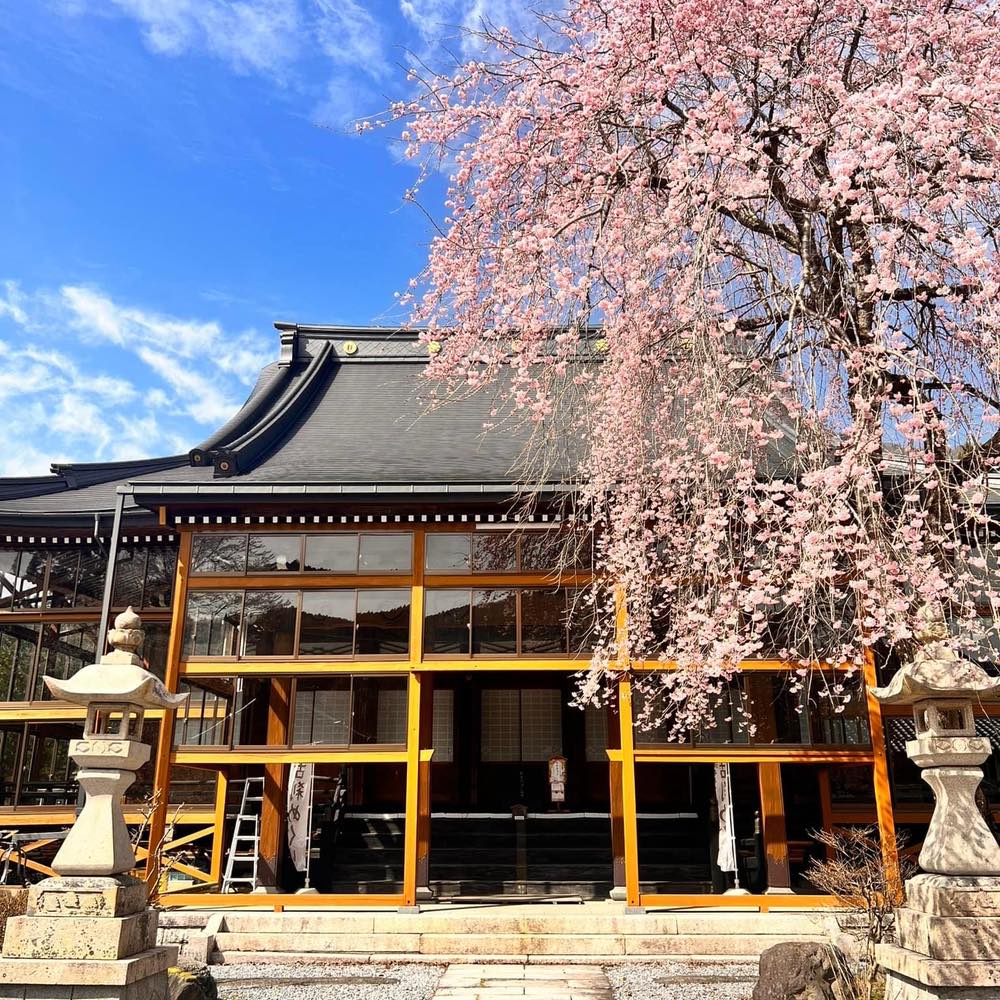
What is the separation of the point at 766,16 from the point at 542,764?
11.1 m

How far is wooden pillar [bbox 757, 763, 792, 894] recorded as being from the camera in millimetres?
9414

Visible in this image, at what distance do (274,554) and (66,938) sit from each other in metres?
5.81

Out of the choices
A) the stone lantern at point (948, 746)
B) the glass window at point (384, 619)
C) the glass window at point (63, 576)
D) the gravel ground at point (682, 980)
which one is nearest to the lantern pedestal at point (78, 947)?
the gravel ground at point (682, 980)

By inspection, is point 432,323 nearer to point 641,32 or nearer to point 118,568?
point 641,32

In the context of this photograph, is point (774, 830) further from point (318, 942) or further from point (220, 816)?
point (220, 816)

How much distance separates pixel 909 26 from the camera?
16.6 ft

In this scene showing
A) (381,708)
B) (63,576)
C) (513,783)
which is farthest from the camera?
(381,708)

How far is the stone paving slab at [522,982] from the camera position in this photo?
661 centimetres

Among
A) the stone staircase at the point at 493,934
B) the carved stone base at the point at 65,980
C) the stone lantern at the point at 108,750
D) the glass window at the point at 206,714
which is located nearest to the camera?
the carved stone base at the point at 65,980

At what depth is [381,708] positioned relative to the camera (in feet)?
45.2

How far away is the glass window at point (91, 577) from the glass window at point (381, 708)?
403 centimetres

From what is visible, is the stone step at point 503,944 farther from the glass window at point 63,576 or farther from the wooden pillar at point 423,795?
the glass window at point 63,576

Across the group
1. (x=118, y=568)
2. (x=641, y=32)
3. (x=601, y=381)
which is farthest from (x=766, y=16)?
(x=118, y=568)

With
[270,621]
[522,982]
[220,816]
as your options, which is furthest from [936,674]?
[220,816]
